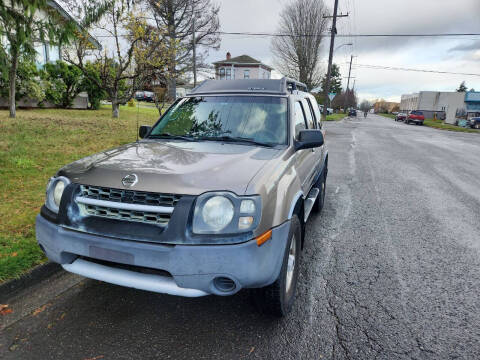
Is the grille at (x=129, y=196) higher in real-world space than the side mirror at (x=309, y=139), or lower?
lower

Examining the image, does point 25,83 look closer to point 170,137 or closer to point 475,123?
point 170,137

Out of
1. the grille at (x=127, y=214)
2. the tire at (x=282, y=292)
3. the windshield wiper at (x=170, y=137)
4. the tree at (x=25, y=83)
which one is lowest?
the tire at (x=282, y=292)

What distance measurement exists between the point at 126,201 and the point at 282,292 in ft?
4.28

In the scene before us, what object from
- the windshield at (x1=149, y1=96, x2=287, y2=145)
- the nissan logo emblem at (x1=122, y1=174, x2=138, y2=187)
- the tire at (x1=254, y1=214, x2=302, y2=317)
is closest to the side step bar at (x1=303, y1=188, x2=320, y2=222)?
the tire at (x1=254, y1=214, x2=302, y2=317)

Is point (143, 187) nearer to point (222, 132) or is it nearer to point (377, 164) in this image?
point (222, 132)

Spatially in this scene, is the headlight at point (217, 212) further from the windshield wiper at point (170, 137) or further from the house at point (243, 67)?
the house at point (243, 67)

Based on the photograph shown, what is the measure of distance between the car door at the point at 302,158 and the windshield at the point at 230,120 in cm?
24

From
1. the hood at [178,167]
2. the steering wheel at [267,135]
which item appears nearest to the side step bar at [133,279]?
the hood at [178,167]

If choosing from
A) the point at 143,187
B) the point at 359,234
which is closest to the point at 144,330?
the point at 143,187

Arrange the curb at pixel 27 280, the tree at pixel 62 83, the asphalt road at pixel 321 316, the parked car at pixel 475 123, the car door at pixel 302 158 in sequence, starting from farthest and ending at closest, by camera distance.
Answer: the parked car at pixel 475 123 → the tree at pixel 62 83 → the car door at pixel 302 158 → the curb at pixel 27 280 → the asphalt road at pixel 321 316

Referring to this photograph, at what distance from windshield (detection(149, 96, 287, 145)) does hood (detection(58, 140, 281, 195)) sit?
0.28m

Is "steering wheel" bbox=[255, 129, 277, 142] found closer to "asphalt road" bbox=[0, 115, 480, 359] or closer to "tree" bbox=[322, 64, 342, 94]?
"asphalt road" bbox=[0, 115, 480, 359]

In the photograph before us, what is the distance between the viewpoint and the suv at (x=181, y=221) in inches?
80.5

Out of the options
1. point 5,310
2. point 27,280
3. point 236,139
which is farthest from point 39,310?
point 236,139
